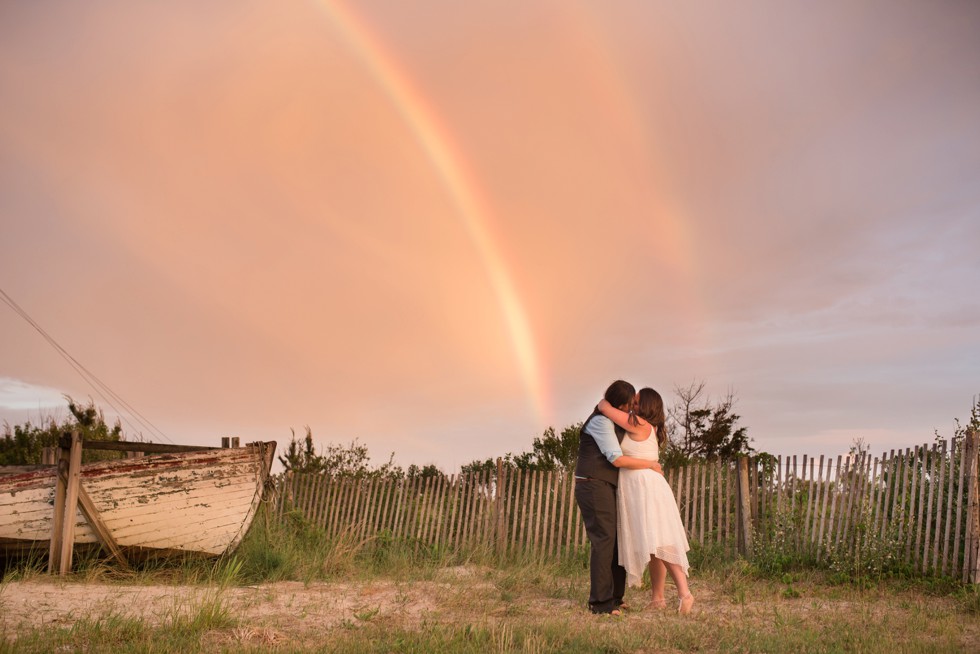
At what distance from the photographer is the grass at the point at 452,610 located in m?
5.40

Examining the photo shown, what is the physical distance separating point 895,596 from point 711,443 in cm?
1109

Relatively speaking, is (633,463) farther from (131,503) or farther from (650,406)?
(131,503)

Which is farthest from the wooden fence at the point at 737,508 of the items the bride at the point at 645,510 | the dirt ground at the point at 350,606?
the bride at the point at 645,510

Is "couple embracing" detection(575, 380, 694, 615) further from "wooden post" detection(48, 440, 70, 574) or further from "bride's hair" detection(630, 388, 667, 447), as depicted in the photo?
"wooden post" detection(48, 440, 70, 574)

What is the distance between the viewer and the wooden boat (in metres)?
9.80

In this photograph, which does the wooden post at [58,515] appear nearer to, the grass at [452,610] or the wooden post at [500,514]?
the grass at [452,610]

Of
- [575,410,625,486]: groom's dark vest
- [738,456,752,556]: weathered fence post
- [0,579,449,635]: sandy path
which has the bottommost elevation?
[0,579,449,635]: sandy path

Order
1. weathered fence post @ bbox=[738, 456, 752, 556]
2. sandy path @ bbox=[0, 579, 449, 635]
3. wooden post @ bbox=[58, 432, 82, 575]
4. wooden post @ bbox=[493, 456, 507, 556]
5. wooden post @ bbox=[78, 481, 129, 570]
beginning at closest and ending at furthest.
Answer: sandy path @ bbox=[0, 579, 449, 635] < wooden post @ bbox=[58, 432, 82, 575] < wooden post @ bbox=[78, 481, 129, 570] < weathered fence post @ bbox=[738, 456, 752, 556] < wooden post @ bbox=[493, 456, 507, 556]

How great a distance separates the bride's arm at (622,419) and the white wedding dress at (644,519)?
9 cm

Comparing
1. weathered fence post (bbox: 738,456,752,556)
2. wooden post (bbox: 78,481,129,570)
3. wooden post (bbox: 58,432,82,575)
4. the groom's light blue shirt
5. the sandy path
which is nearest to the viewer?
the sandy path

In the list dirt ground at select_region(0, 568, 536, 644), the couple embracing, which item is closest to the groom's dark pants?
the couple embracing

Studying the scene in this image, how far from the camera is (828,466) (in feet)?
33.6

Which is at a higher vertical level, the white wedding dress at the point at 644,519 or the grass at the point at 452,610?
the white wedding dress at the point at 644,519

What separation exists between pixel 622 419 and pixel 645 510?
30.0 inches
